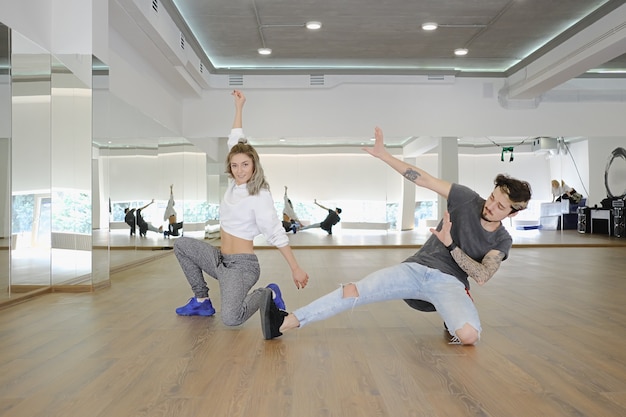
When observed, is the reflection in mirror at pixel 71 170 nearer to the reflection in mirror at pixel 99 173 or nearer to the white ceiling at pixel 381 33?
the reflection in mirror at pixel 99 173

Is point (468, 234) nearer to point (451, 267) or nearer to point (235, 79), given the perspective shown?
point (451, 267)

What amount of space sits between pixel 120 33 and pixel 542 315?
5.33m

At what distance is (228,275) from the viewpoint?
3.62m

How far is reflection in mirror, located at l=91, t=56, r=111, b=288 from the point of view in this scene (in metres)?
5.35

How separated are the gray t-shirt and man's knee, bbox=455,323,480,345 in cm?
35

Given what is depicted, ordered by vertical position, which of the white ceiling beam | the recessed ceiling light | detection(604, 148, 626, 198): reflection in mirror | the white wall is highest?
the recessed ceiling light

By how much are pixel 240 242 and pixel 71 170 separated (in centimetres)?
215

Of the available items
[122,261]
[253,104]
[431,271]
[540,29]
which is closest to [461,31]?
[540,29]

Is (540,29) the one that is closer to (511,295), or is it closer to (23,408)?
(511,295)

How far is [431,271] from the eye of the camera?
10.8 ft

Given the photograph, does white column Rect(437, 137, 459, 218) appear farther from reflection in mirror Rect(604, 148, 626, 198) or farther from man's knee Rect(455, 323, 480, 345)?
man's knee Rect(455, 323, 480, 345)

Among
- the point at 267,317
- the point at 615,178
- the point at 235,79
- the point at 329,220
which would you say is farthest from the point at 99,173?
the point at 615,178

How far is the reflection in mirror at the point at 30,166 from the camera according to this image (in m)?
4.45

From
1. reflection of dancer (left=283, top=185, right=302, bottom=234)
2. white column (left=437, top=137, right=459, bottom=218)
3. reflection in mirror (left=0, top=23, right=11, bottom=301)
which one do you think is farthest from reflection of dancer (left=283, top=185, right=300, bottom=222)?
reflection in mirror (left=0, top=23, right=11, bottom=301)
